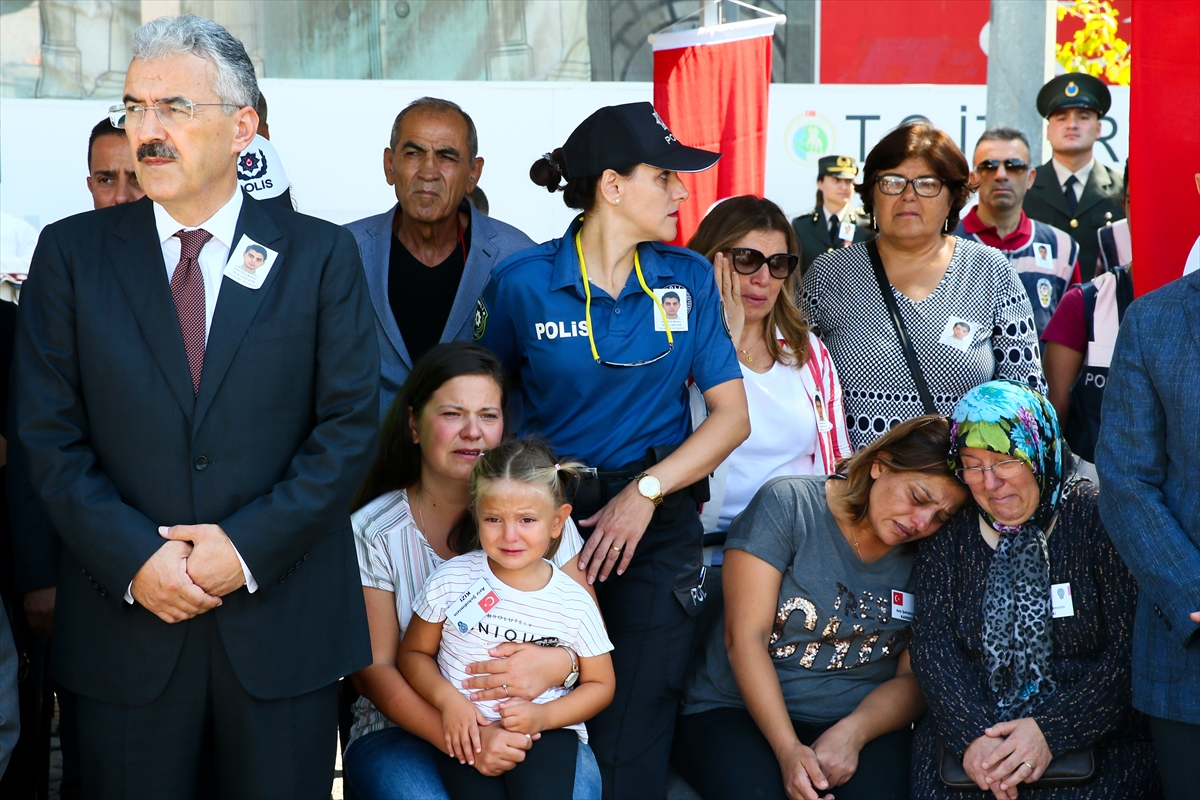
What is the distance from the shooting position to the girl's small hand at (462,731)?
251 centimetres

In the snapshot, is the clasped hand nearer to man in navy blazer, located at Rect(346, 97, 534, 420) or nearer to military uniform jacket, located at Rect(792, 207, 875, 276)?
man in navy blazer, located at Rect(346, 97, 534, 420)

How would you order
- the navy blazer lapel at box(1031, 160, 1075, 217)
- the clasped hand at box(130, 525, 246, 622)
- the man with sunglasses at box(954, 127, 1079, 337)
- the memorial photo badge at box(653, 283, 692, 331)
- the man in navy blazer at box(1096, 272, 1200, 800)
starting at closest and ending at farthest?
the clasped hand at box(130, 525, 246, 622)
the man in navy blazer at box(1096, 272, 1200, 800)
the memorial photo badge at box(653, 283, 692, 331)
the man with sunglasses at box(954, 127, 1079, 337)
the navy blazer lapel at box(1031, 160, 1075, 217)

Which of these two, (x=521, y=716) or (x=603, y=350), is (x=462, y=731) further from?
(x=603, y=350)

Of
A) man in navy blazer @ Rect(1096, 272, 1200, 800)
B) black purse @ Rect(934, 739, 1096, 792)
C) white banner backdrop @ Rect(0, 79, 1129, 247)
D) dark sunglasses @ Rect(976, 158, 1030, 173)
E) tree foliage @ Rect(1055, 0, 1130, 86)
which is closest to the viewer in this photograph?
man in navy blazer @ Rect(1096, 272, 1200, 800)

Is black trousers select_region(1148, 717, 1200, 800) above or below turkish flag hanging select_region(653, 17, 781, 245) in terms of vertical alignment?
below

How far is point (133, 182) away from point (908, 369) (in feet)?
8.27

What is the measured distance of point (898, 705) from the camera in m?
2.98

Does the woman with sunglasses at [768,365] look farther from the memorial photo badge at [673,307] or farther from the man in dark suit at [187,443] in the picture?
the man in dark suit at [187,443]

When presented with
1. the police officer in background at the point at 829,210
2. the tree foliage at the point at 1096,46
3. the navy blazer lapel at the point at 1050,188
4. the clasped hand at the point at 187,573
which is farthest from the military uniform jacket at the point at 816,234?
the clasped hand at the point at 187,573

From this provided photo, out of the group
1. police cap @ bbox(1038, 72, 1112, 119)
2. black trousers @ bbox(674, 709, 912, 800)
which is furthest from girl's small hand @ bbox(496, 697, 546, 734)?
police cap @ bbox(1038, 72, 1112, 119)

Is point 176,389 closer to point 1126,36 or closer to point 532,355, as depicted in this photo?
point 532,355

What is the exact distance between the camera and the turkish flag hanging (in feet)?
17.2

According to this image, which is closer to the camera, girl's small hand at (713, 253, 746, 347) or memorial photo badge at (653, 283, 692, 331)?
memorial photo badge at (653, 283, 692, 331)

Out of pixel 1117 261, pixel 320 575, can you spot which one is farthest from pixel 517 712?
pixel 1117 261
